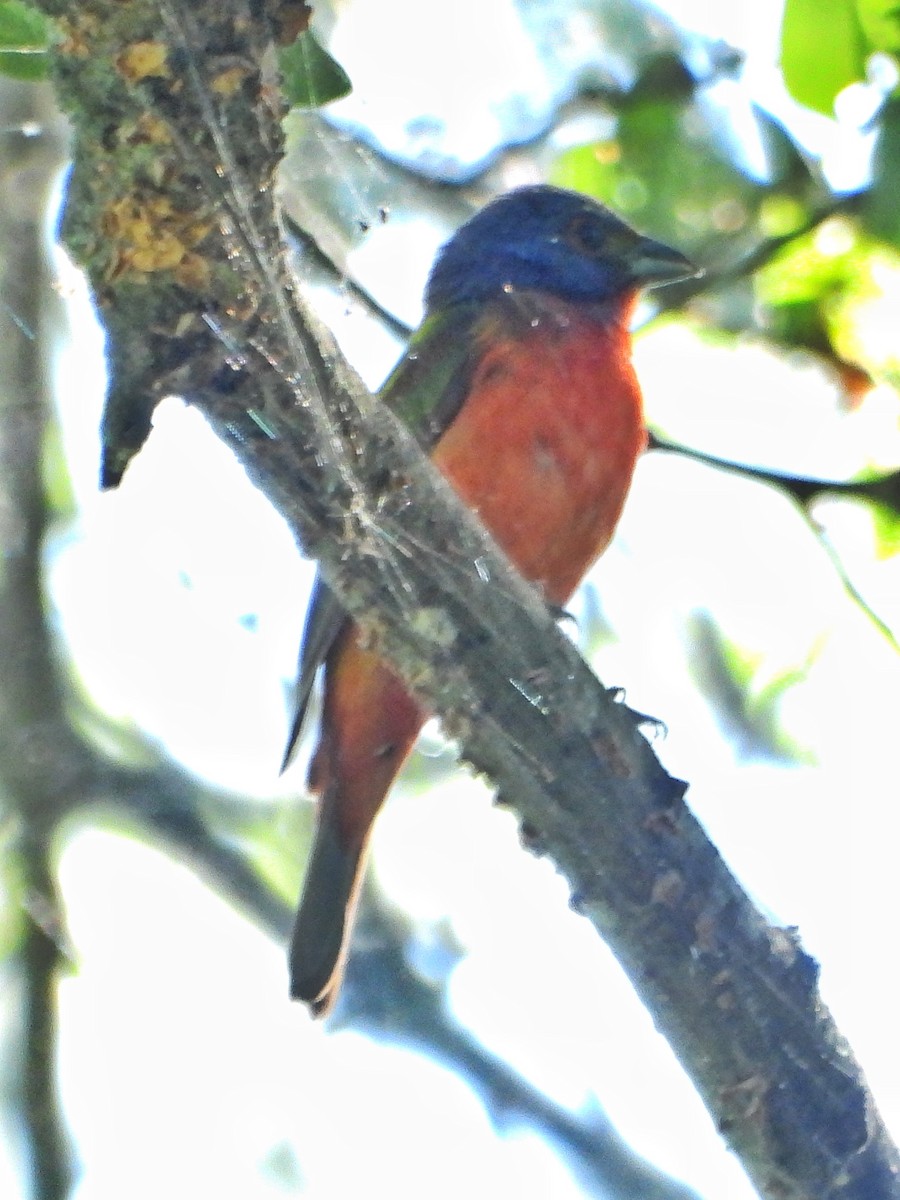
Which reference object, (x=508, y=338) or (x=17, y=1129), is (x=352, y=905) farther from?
(x=508, y=338)

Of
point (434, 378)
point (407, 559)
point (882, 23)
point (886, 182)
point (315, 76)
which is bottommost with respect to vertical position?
point (407, 559)

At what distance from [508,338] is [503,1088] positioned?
2108 millimetres

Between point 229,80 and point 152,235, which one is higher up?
point 229,80

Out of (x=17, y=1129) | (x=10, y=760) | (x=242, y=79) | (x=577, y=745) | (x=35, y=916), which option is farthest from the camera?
(x=10, y=760)

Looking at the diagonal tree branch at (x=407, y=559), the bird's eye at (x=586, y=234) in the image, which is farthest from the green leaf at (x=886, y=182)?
the diagonal tree branch at (x=407, y=559)

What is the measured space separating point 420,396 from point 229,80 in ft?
7.49

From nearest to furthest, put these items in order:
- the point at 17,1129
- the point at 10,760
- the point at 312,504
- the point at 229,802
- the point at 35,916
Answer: the point at 312,504, the point at 17,1129, the point at 35,916, the point at 10,760, the point at 229,802

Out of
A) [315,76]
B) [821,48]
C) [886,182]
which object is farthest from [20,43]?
[886,182]

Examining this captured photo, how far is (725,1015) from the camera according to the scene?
9.25 ft

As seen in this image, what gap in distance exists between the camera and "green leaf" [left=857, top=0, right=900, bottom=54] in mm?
3527

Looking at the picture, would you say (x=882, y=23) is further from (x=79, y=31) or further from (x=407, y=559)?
(x=79, y=31)

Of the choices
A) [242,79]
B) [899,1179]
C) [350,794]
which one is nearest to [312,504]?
[242,79]

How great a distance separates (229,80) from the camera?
6.79ft

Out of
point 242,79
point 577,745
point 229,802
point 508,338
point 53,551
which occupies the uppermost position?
point 508,338
